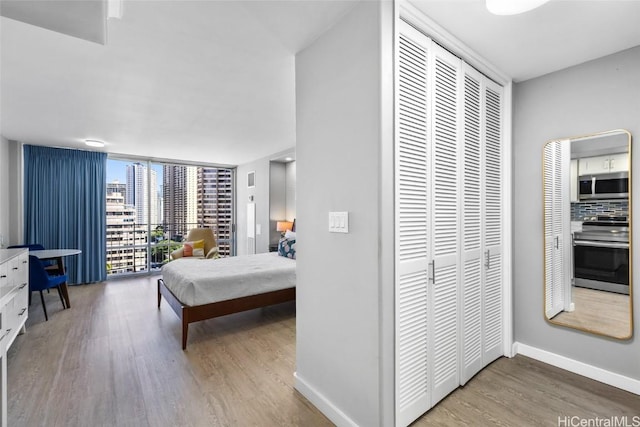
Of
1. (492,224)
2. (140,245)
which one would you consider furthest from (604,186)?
(140,245)

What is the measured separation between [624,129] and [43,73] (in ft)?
14.8

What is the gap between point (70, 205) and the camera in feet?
17.1

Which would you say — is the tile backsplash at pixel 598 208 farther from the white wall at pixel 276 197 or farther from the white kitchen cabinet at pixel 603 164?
the white wall at pixel 276 197

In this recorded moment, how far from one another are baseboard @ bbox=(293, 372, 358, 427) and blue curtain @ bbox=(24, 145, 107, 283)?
514 centimetres

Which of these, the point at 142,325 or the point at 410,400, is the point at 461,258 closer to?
the point at 410,400

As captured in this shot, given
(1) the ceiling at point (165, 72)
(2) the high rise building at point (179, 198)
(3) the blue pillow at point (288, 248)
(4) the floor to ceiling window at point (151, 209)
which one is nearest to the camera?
(1) the ceiling at point (165, 72)

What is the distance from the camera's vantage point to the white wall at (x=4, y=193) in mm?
4340

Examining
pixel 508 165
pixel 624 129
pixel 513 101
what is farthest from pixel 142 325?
pixel 624 129

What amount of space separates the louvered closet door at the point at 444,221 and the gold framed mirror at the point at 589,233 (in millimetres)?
1043

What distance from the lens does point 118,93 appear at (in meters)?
2.88

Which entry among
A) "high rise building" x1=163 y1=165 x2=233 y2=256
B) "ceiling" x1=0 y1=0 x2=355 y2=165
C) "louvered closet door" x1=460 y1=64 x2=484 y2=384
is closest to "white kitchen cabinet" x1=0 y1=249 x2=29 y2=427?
"ceiling" x1=0 y1=0 x2=355 y2=165

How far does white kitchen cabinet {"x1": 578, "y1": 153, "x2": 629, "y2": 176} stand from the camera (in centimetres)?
210

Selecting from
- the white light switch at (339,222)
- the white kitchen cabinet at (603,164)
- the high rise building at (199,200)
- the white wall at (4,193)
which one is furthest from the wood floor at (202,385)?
the high rise building at (199,200)

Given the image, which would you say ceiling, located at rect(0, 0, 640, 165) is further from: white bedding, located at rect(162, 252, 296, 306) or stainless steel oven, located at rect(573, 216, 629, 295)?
white bedding, located at rect(162, 252, 296, 306)
